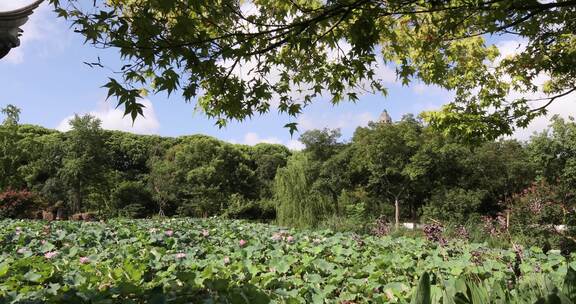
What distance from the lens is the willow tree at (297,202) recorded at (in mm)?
13302

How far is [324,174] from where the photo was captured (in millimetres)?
Answer: 23125

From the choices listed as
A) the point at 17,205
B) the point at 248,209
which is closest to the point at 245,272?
the point at 17,205

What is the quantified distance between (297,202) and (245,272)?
10.4 metres

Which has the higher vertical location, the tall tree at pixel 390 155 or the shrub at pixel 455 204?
the tall tree at pixel 390 155

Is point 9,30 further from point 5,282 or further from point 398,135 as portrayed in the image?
point 398,135

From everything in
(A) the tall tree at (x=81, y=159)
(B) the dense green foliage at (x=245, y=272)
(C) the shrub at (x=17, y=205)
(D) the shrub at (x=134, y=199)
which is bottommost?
(B) the dense green foliage at (x=245, y=272)

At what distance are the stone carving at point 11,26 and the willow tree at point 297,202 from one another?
9.90 metres

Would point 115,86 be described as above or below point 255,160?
below

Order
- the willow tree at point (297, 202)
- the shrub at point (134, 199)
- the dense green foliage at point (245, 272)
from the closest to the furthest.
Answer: the dense green foliage at point (245, 272) → the willow tree at point (297, 202) → the shrub at point (134, 199)

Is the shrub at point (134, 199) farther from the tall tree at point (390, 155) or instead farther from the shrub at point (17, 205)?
the tall tree at point (390, 155)

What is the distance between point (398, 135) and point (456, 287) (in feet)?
62.1

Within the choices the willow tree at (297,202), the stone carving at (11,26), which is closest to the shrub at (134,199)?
Answer: the willow tree at (297,202)

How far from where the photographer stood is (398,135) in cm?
2033

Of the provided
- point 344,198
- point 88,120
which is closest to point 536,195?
point 344,198
